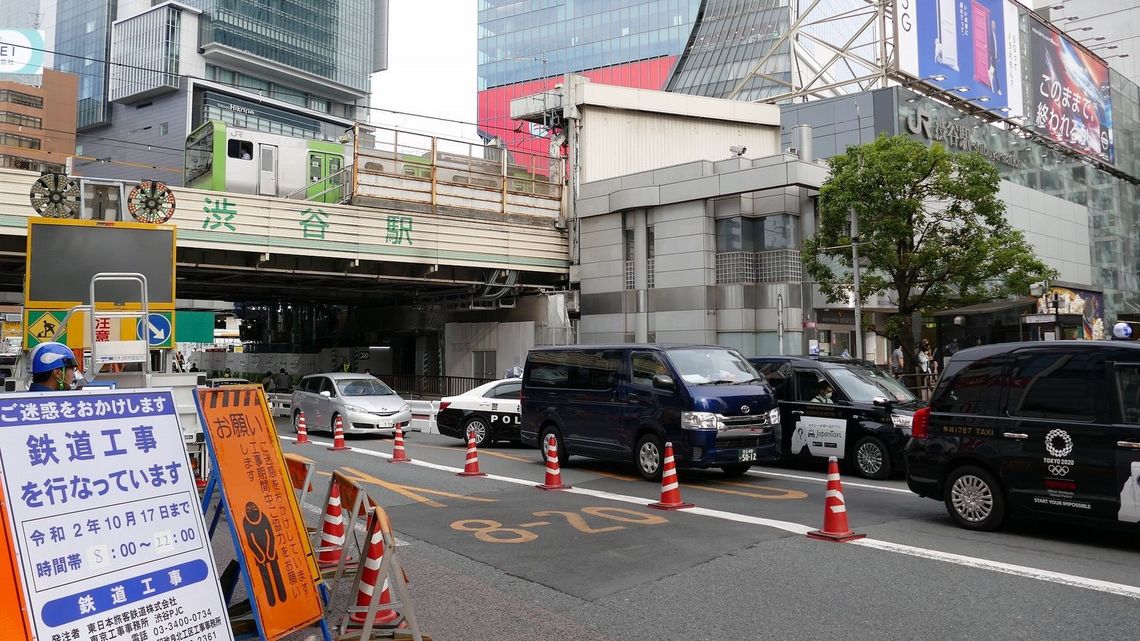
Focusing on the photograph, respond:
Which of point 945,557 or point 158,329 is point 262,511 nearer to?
point 945,557

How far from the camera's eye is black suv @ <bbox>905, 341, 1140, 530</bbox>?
759 centimetres

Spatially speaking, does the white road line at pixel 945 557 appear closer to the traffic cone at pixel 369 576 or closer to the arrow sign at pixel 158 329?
the traffic cone at pixel 369 576

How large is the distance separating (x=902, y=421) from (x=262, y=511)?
9.89 metres

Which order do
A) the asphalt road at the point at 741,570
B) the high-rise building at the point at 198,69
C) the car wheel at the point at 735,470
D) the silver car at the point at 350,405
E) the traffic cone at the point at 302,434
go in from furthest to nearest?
the high-rise building at the point at 198,69 < the silver car at the point at 350,405 < the traffic cone at the point at 302,434 < the car wheel at the point at 735,470 < the asphalt road at the point at 741,570

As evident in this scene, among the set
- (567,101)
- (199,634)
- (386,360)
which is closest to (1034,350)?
(199,634)

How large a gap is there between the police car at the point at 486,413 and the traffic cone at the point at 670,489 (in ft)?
25.2

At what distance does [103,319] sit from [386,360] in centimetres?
3306

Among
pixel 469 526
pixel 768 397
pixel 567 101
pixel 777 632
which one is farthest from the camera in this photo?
pixel 567 101

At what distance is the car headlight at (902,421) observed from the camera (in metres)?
12.2

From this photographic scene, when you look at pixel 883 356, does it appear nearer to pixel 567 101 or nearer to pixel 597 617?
pixel 567 101

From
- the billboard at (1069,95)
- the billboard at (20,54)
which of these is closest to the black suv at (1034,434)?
the billboard at (1069,95)

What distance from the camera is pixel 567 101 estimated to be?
103ft

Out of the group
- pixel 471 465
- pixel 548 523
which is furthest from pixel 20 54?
pixel 548 523

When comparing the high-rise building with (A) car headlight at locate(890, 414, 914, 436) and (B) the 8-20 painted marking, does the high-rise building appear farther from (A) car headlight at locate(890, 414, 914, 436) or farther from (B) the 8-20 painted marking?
(B) the 8-20 painted marking
